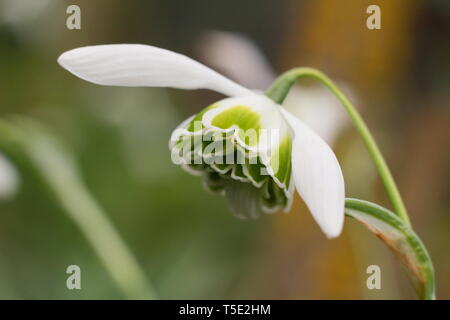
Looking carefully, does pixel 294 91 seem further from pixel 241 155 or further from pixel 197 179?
pixel 241 155

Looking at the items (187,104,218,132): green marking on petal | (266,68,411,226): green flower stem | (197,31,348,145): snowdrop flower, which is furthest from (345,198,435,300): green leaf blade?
(197,31,348,145): snowdrop flower

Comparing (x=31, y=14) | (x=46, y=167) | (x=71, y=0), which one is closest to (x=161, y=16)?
(x=71, y=0)

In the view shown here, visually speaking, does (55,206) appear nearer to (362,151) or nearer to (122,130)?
(122,130)

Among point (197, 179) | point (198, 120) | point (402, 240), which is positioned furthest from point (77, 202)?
point (197, 179)

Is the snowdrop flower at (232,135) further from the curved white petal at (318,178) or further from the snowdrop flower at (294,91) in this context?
the snowdrop flower at (294,91)

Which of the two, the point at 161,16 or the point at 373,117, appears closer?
the point at 373,117

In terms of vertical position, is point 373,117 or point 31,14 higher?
point 31,14

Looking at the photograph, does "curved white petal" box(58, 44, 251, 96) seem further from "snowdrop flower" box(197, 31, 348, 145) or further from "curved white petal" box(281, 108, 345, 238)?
"snowdrop flower" box(197, 31, 348, 145)
